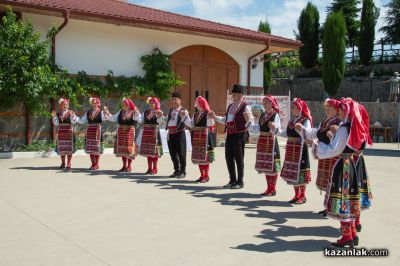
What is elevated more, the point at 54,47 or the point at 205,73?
the point at 54,47

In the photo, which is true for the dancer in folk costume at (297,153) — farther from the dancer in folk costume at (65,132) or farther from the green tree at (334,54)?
the green tree at (334,54)

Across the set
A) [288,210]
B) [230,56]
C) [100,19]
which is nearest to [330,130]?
[288,210]

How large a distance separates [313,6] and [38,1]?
77.5 feet

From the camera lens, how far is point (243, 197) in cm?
764

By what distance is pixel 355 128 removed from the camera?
4.73 m

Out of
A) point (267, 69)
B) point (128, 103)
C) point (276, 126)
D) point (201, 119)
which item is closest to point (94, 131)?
point (128, 103)

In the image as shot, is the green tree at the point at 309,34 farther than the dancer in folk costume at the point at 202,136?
Yes

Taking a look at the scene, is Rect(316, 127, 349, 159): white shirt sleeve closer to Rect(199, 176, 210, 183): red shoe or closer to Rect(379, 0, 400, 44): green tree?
Rect(199, 176, 210, 183): red shoe

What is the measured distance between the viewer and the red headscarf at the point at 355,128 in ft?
15.5

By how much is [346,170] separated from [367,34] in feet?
85.9

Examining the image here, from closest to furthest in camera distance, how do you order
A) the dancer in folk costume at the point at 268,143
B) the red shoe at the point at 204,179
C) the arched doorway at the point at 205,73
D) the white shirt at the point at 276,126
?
the white shirt at the point at 276,126 < the dancer in folk costume at the point at 268,143 < the red shoe at the point at 204,179 < the arched doorway at the point at 205,73

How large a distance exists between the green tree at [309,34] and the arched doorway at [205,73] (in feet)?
48.9

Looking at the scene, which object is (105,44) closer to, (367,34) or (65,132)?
(65,132)

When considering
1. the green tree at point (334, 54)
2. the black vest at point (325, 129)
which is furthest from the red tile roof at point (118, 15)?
the green tree at point (334, 54)
